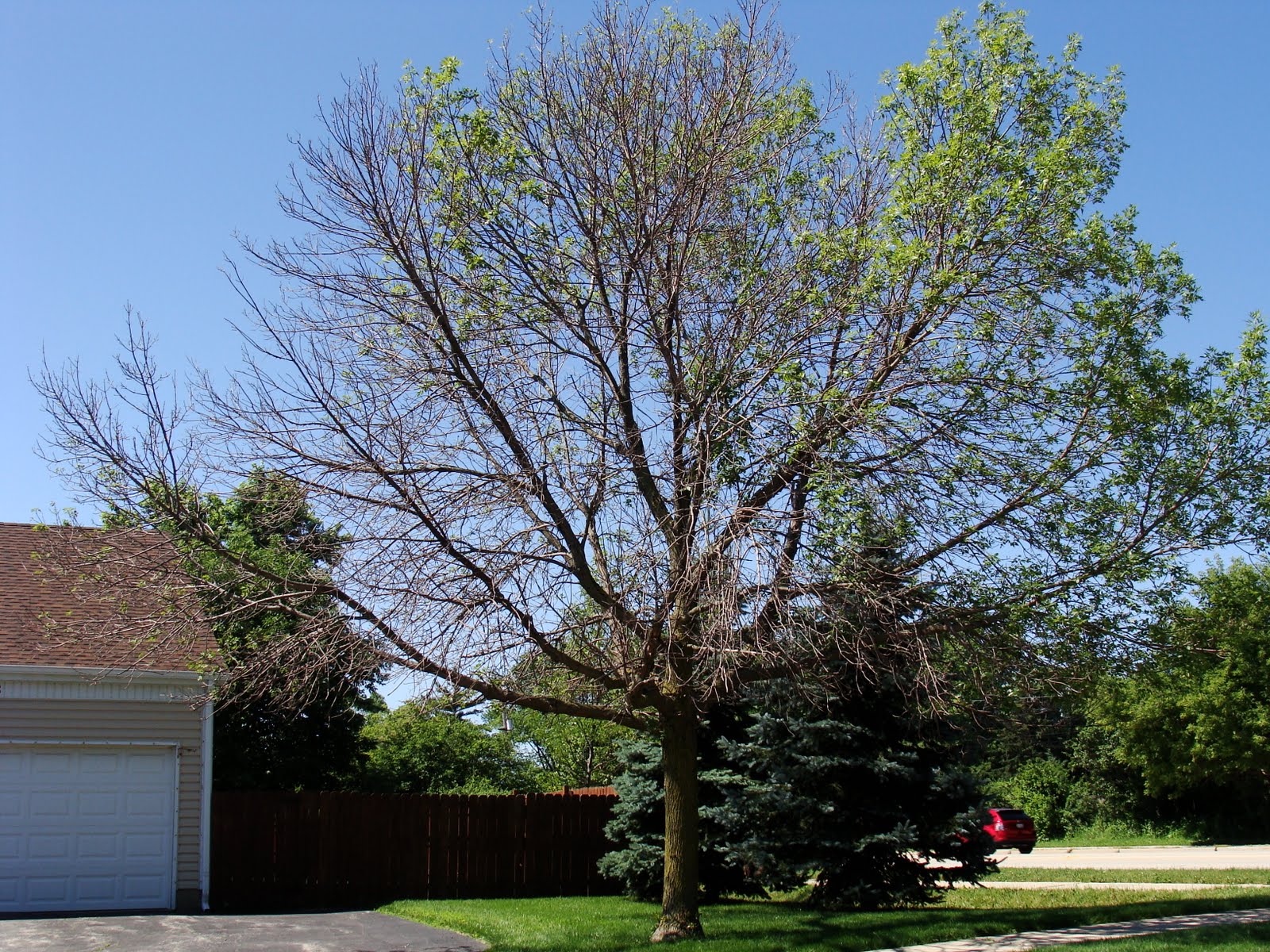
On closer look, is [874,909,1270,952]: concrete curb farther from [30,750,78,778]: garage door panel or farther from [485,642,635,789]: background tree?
[485,642,635,789]: background tree

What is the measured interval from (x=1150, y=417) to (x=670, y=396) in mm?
4402

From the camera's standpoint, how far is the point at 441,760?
28.8m

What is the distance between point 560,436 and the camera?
11.1 m

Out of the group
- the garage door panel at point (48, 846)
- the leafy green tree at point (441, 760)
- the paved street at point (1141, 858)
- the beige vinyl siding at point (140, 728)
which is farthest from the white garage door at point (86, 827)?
the paved street at point (1141, 858)

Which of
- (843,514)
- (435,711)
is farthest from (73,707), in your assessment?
(843,514)

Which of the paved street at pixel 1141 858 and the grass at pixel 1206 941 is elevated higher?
the grass at pixel 1206 941

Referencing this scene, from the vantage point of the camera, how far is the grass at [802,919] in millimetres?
11156

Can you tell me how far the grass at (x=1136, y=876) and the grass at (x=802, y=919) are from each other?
2760 mm

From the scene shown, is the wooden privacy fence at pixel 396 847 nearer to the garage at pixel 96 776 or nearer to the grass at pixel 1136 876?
the garage at pixel 96 776

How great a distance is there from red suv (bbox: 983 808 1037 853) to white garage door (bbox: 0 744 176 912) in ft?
70.1

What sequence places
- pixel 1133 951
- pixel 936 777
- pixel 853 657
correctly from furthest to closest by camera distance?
pixel 936 777 < pixel 853 657 < pixel 1133 951

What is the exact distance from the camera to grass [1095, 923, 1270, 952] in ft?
29.6

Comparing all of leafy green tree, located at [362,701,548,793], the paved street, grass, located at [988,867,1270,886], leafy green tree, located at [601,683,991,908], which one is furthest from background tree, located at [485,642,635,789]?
leafy green tree, located at [601,683,991,908]

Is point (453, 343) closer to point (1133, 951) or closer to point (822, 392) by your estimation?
point (822, 392)
